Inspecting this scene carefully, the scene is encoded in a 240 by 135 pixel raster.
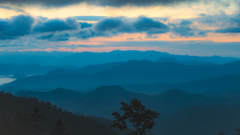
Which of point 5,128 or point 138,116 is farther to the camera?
point 5,128

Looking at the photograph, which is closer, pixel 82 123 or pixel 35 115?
pixel 35 115

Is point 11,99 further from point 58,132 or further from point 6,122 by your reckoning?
point 58,132

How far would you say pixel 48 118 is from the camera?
10862 centimetres

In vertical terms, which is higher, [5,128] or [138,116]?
[138,116]

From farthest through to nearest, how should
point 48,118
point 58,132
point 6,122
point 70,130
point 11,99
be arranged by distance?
point 11,99 < point 48,118 < point 70,130 < point 6,122 < point 58,132

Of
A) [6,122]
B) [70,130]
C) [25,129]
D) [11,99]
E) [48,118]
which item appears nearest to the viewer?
[25,129]

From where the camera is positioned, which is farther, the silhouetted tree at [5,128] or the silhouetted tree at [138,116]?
the silhouetted tree at [5,128]

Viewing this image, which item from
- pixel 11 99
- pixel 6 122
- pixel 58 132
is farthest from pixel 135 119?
pixel 11 99

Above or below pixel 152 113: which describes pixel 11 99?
above

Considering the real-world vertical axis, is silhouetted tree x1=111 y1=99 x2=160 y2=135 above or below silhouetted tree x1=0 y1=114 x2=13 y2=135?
above

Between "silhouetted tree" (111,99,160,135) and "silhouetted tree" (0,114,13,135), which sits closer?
"silhouetted tree" (111,99,160,135)

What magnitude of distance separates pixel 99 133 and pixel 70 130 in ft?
56.4

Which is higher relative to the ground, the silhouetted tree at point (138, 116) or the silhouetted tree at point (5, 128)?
the silhouetted tree at point (138, 116)

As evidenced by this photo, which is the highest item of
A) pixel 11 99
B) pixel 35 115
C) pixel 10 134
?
pixel 11 99
